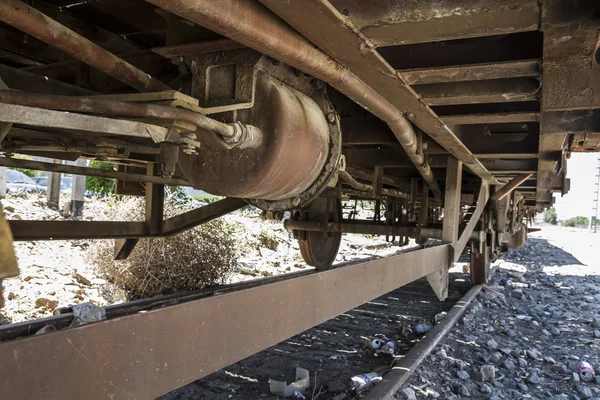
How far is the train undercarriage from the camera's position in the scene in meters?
1.46

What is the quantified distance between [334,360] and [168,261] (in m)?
3.27

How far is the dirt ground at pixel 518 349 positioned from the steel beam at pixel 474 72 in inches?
88.1

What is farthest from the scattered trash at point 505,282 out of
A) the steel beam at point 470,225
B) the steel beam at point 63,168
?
the steel beam at point 63,168

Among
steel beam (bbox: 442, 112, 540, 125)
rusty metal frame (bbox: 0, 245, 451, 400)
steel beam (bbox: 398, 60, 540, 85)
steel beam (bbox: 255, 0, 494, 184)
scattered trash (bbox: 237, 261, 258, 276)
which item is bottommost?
scattered trash (bbox: 237, 261, 258, 276)

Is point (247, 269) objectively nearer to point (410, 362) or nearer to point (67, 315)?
point (410, 362)

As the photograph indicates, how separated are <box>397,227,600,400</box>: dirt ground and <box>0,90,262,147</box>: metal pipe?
2.56 m

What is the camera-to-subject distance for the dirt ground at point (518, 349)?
373cm

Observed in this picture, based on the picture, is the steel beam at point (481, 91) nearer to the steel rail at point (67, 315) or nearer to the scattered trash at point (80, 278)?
the steel rail at point (67, 315)

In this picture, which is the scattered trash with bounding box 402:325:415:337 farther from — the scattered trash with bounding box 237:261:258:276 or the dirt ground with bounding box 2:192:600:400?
the scattered trash with bounding box 237:261:258:276

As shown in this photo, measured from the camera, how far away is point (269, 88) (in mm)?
2064

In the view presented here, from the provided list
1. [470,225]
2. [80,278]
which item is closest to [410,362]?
[470,225]

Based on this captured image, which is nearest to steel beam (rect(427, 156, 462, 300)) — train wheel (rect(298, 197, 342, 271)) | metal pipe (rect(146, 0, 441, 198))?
train wheel (rect(298, 197, 342, 271))

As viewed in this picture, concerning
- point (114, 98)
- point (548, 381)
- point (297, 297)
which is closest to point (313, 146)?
point (297, 297)

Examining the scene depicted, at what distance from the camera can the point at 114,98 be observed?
1878 millimetres
